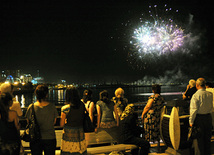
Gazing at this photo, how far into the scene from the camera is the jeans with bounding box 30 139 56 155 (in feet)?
13.6

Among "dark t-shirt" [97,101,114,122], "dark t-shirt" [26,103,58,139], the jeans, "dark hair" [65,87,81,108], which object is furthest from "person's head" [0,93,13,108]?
"dark t-shirt" [97,101,114,122]

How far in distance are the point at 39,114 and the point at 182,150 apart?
3786 mm

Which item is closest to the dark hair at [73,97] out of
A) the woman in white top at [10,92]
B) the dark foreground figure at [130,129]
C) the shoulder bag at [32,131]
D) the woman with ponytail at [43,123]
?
the woman with ponytail at [43,123]

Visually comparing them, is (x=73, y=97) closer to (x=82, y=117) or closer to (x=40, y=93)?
(x=82, y=117)

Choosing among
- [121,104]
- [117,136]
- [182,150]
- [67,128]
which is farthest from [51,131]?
[182,150]

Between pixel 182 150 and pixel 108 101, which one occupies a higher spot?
pixel 108 101

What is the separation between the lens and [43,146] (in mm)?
4227

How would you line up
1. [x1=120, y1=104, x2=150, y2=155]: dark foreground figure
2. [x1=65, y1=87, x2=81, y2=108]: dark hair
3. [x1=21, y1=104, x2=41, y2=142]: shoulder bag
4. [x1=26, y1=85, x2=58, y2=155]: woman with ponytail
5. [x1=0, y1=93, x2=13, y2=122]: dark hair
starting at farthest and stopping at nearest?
[x1=120, y1=104, x2=150, y2=155]: dark foreground figure → [x1=65, y1=87, x2=81, y2=108]: dark hair → [x1=26, y1=85, x2=58, y2=155]: woman with ponytail → [x1=21, y1=104, x2=41, y2=142]: shoulder bag → [x1=0, y1=93, x2=13, y2=122]: dark hair

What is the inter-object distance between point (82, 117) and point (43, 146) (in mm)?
897

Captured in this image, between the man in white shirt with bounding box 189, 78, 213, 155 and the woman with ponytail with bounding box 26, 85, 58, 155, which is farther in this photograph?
the man in white shirt with bounding box 189, 78, 213, 155

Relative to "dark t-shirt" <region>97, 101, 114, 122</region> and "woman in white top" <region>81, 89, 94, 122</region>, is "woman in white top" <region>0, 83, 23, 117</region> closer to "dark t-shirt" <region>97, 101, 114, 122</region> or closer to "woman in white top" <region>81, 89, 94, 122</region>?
"woman in white top" <region>81, 89, 94, 122</region>

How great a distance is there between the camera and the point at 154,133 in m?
6.17

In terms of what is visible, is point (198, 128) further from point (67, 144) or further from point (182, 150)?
point (67, 144)

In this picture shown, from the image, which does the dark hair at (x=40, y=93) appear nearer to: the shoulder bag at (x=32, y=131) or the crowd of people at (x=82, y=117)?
the crowd of people at (x=82, y=117)
